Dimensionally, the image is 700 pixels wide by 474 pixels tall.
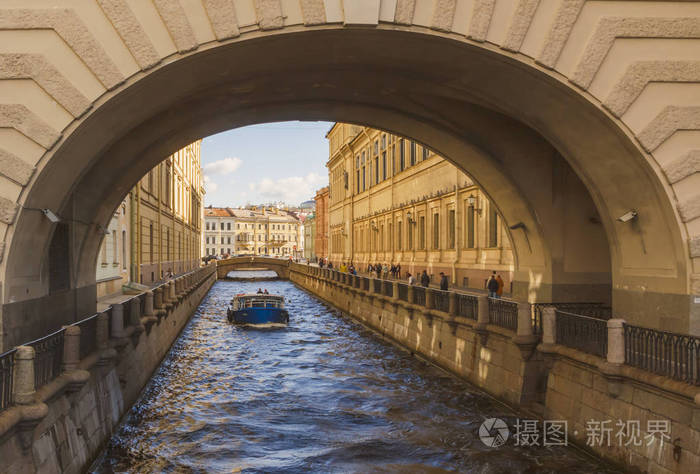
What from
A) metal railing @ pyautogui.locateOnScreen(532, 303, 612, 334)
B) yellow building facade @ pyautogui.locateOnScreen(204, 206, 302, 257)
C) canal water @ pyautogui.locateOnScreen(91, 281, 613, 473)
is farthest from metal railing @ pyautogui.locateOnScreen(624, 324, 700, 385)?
yellow building facade @ pyautogui.locateOnScreen(204, 206, 302, 257)

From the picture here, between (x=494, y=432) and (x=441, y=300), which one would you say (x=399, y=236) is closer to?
(x=441, y=300)

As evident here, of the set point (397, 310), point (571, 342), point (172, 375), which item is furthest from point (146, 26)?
point (397, 310)

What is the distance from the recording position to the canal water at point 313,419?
11969 mm

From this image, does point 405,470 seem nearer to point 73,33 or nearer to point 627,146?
point 627,146

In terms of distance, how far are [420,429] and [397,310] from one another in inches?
456

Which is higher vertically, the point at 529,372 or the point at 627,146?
the point at 627,146

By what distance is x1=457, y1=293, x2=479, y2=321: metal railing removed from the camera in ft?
57.3

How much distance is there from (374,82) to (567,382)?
775cm

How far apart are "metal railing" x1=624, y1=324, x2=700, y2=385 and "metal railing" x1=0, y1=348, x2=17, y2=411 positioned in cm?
919

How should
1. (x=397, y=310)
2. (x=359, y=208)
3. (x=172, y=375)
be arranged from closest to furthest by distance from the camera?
(x=172, y=375)
(x=397, y=310)
(x=359, y=208)

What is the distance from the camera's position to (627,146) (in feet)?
37.8

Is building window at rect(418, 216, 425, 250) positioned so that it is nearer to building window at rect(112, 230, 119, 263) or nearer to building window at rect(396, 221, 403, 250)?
building window at rect(396, 221, 403, 250)

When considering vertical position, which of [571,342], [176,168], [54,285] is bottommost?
[571,342]

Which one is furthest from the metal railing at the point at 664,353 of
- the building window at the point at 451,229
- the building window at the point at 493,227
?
the building window at the point at 451,229
